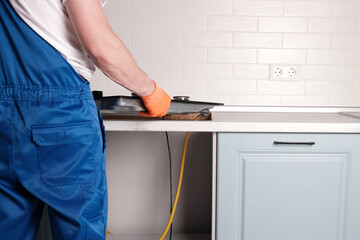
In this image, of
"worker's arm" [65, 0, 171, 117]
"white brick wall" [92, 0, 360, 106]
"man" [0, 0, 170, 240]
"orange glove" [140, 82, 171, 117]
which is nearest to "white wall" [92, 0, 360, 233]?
"white brick wall" [92, 0, 360, 106]

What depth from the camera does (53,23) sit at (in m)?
0.87

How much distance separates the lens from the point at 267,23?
2.05 metres

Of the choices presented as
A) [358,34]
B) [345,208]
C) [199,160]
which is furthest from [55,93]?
[358,34]

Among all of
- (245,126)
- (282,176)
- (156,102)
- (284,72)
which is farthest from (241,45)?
(156,102)

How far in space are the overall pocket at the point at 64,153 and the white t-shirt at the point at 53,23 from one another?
187 millimetres

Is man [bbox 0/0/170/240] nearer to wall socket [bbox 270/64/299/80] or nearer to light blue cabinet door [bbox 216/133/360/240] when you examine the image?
light blue cabinet door [bbox 216/133/360/240]

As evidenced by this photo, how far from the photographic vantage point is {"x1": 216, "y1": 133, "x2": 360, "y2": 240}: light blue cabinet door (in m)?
1.48

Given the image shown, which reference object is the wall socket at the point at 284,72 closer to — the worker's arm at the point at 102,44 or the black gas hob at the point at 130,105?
the black gas hob at the point at 130,105

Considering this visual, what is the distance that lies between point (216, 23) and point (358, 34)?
0.84 m

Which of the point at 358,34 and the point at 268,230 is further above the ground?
the point at 358,34

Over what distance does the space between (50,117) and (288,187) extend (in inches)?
41.4

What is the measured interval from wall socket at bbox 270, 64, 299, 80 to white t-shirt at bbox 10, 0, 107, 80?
1.40m

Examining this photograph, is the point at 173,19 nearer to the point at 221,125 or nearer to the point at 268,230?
the point at 221,125

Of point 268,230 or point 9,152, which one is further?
point 268,230
